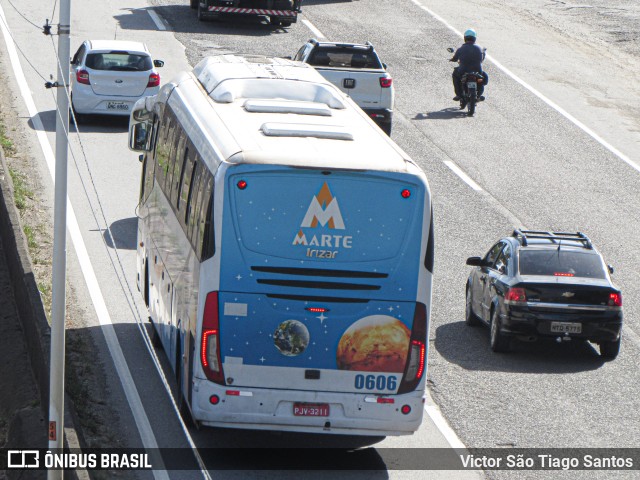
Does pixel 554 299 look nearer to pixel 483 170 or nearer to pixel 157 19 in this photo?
pixel 483 170

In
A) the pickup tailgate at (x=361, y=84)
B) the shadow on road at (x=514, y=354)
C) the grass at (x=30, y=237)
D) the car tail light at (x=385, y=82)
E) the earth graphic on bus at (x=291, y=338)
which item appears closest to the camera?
the earth graphic on bus at (x=291, y=338)

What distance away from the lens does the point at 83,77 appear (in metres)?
28.5

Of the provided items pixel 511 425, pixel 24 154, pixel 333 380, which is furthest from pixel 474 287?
pixel 24 154

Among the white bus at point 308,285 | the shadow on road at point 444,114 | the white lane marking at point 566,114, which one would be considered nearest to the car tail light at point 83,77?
the shadow on road at point 444,114

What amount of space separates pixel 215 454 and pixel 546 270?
6280 millimetres

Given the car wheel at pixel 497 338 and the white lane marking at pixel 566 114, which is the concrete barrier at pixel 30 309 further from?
the white lane marking at pixel 566 114

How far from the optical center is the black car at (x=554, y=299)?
17.2 meters

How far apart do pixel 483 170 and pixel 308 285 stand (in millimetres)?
16164

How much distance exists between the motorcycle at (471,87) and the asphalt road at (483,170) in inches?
15.4

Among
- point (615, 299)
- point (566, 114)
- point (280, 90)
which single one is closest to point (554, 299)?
point (615, 299)

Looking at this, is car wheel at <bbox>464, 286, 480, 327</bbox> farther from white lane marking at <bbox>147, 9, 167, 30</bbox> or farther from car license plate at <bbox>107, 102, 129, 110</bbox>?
white lane marking at <bbox>147, 9, 167, 30</bbox>

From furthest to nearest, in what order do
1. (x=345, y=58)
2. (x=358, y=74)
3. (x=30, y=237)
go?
1. (x=345, y=58)
2. (x=358, y=74)
3. (x=30, y=237)

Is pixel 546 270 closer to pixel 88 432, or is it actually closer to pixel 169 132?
pixel 169 132

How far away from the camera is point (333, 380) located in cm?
1247
